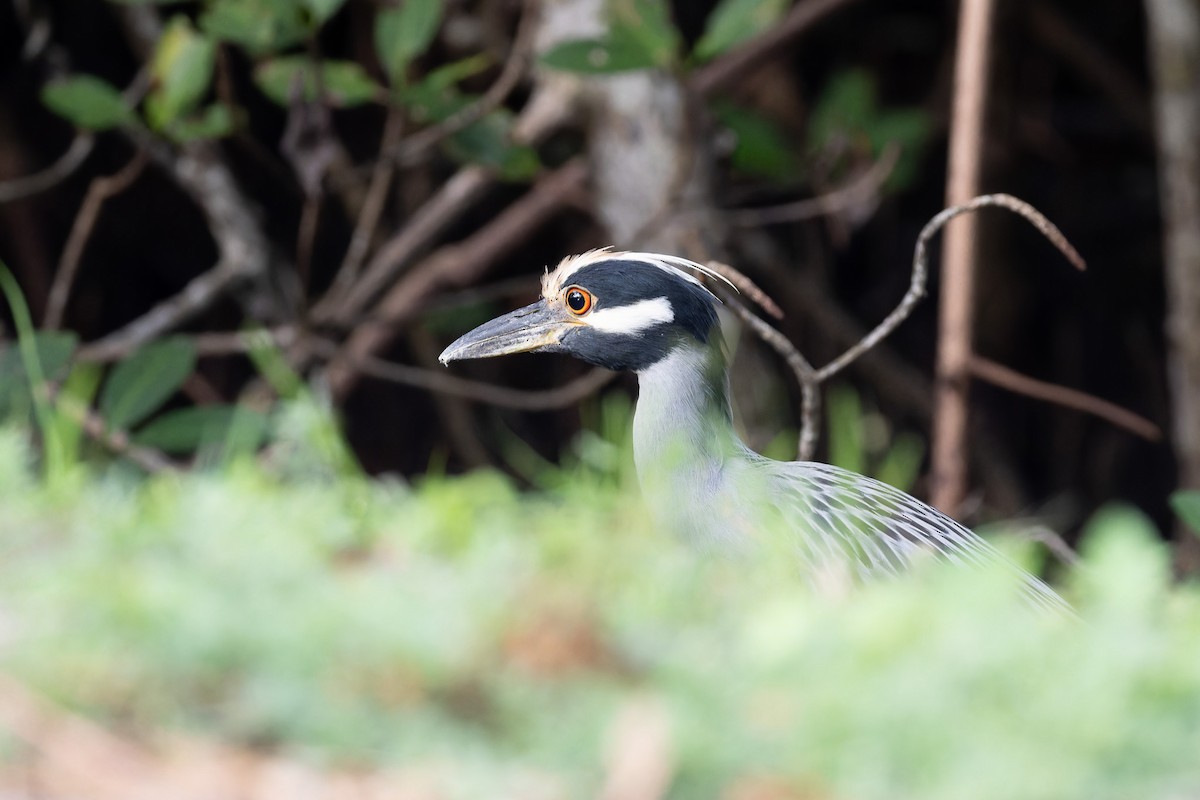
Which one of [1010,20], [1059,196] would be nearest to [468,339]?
[1010,20]

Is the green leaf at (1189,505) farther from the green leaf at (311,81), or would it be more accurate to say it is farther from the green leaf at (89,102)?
the green leaf at (89,102)

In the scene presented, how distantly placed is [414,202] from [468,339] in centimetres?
292

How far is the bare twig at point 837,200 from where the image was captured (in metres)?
4.48

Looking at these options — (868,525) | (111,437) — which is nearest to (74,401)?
(111,437)

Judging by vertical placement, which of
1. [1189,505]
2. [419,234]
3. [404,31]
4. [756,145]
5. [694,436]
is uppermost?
[419,234]

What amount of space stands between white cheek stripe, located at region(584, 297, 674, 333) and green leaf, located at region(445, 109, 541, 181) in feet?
3.26

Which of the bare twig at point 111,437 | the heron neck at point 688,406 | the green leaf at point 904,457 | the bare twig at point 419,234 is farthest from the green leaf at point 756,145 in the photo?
the bare twig at point 111,437

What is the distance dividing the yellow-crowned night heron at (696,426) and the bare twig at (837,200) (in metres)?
1.16

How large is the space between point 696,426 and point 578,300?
39 centimetres

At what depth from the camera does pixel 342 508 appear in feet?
6.52

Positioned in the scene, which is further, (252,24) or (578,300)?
(252,24)

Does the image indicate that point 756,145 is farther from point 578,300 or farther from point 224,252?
point 224,252

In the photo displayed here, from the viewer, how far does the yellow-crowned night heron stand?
298 cm

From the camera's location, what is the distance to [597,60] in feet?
11.8
